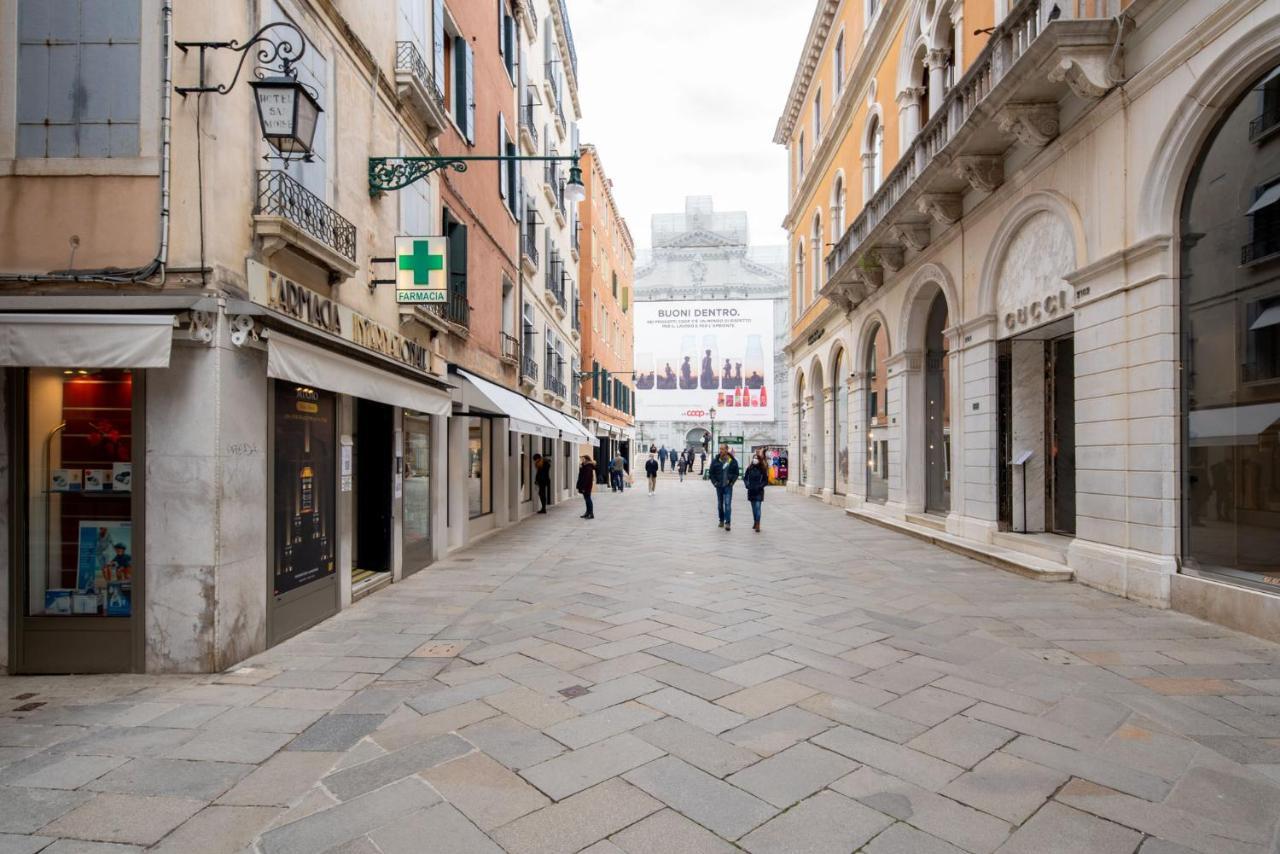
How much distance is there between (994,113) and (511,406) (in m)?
8.36

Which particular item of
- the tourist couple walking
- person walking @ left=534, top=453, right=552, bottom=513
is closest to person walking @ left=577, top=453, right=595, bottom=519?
person walking @ left=534, top=453, right=552, bottom=513

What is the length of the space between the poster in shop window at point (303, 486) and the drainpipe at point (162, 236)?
136cm

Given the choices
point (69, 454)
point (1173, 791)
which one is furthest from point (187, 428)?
point (1173, 791)

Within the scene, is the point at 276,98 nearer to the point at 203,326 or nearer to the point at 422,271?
the point at 203,326

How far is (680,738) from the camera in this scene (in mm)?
3902

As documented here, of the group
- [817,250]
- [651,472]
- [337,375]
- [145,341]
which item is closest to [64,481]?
[145,341]

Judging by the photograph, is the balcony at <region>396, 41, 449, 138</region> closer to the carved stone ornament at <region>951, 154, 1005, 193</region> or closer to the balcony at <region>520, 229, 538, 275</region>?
the balcony at <region>520, 229, 538, 275</region>

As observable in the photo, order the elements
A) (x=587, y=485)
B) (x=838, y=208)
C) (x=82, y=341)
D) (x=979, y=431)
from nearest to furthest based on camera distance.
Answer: (x=82, y=341) < (x=979, y=431) < (x=587, y=485) < (x=838, y=208)

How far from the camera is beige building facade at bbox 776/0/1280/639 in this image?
254 inches

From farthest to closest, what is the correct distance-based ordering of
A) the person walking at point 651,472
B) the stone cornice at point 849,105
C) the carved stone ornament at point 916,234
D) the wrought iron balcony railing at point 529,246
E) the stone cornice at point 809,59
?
the person walking at point 651,472 → the stone cornice at point 809,59 → the wrought iron balcony railing at point 529,246 → the stone cornice at point 849,105 → the carved stone ornament at point 916,234

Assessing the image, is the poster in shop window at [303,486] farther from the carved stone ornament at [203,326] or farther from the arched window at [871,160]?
the arched window at [871,160]

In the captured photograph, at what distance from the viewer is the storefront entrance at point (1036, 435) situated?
10188mm

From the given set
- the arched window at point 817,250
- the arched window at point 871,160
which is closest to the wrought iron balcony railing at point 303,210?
the arched window at point 871,160

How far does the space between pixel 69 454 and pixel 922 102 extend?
15259 millimetres
